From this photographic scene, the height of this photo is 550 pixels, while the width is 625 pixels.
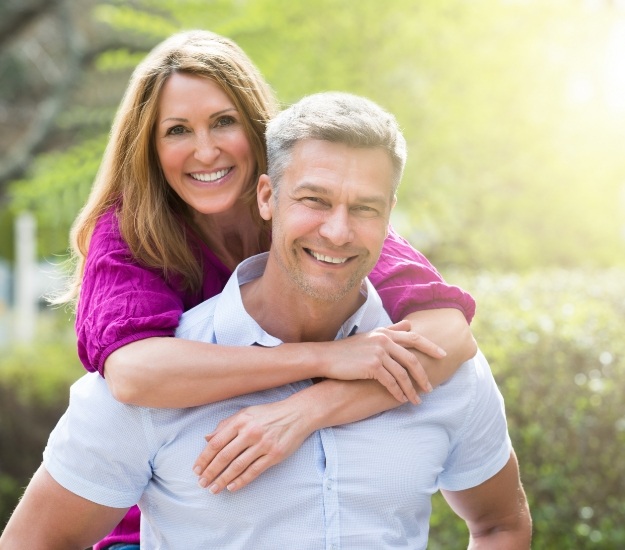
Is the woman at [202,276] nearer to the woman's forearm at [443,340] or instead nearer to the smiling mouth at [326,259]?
the woman's forearm at [443,340]

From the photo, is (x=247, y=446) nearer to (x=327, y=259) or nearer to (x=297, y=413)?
(x=297, y=413)

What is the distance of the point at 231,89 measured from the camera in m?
2.73

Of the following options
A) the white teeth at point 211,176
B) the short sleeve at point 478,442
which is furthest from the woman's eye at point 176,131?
the short sleeve at point 478,442

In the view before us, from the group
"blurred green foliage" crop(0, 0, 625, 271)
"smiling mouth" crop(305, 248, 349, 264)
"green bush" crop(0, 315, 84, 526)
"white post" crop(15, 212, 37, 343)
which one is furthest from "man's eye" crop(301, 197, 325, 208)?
"white post" crop(15, 212, 37, 343)

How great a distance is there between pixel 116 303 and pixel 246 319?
0.99 feet

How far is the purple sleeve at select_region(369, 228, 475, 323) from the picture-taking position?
2498 mm

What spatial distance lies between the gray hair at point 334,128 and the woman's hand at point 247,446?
52 cm

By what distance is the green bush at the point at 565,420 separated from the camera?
12.5ft

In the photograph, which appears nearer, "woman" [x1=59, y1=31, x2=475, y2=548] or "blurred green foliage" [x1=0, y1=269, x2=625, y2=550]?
"woman" [x1=59, y1=31, x2=475, y2=548]

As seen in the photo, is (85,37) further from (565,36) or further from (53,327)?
(565,36)

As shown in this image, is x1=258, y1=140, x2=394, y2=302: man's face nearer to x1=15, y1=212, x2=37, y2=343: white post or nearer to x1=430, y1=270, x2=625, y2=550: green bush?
x1=430, y1=270, x2=625, y2=550: green bush

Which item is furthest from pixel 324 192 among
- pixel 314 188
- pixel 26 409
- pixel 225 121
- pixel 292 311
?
pixel 26 409

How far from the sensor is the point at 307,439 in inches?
87.1

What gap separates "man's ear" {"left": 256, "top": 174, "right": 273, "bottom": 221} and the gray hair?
0.02 metres
